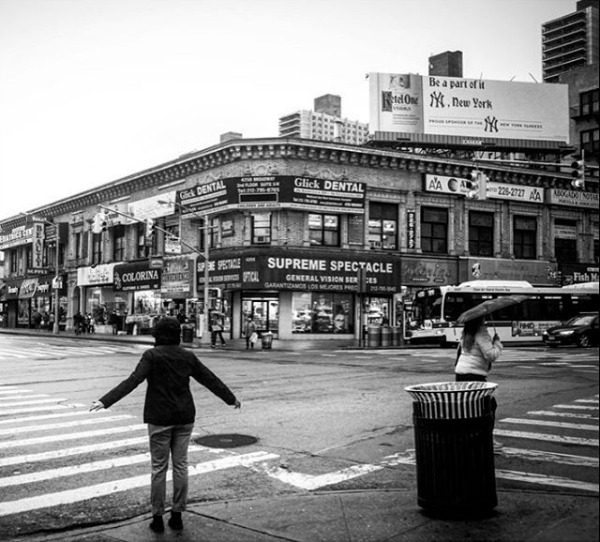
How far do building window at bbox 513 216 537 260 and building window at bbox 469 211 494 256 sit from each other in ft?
6.49

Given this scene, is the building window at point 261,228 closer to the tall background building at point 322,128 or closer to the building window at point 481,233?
the building window at point 481,233

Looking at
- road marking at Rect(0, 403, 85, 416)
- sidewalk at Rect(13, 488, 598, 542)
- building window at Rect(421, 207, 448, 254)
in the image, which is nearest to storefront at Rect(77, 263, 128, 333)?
building window at Rect(421, 207, 448, 254)

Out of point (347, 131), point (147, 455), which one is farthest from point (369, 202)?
point (347, 131)

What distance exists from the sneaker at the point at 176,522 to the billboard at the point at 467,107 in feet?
130

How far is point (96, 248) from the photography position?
178 feet

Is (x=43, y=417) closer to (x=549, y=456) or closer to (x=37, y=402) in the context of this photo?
(x=37, y=402)

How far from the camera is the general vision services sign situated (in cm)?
3809

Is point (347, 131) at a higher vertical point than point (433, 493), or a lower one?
higher

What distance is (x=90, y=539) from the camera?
18.4 ft

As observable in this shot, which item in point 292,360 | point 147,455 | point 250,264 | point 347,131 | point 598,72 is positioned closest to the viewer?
point 598,72

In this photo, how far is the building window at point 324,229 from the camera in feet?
129

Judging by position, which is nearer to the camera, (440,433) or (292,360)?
(440,433)

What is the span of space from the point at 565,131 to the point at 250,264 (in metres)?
25.5

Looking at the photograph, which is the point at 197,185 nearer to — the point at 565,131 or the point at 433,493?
the point at 565,131
